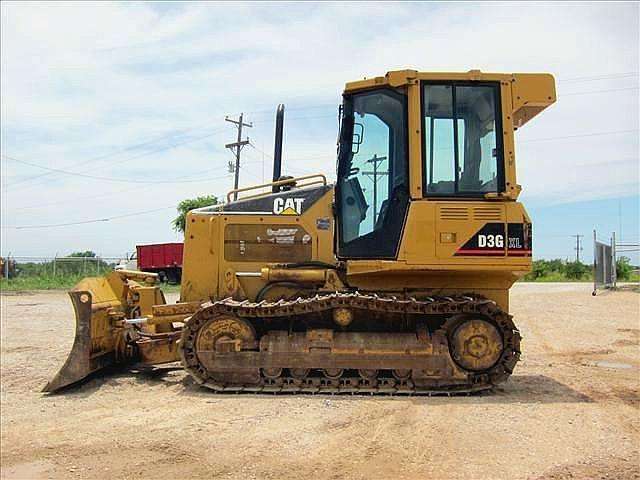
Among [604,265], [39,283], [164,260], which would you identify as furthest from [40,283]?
[604,265]

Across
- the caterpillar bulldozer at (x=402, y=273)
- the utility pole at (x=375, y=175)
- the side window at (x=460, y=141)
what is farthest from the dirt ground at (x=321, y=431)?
the side window at (x=460, y=141)

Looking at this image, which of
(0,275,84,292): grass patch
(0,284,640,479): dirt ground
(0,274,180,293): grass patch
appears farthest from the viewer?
(0,275,84,292): grass patch

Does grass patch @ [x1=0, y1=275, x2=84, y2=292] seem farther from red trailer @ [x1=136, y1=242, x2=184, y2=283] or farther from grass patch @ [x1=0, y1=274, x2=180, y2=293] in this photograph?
red trailer @ [x1=136, y1=242, x2=184, y2=283]

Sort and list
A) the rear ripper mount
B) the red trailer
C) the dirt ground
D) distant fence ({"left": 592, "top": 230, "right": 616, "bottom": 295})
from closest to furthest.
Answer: the dirt ground → the rear ripper mount → distant fence ({"left": 592, "top": 230, "right": 616, "bottom": 295}) → the red trailer

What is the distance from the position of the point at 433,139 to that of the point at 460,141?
0.32 m

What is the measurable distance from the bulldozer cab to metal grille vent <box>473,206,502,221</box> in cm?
12

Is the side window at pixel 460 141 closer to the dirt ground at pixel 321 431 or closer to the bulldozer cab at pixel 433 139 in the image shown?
the bulldozer cab at pixel 433 139

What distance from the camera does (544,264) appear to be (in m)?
45.8

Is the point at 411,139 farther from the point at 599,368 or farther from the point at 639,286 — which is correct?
the point at 639,286

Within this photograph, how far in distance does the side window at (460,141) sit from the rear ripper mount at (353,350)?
1377mm

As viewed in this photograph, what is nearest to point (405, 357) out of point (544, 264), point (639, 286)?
point (639, 286)

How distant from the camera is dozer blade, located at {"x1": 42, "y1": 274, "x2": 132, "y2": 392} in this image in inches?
290

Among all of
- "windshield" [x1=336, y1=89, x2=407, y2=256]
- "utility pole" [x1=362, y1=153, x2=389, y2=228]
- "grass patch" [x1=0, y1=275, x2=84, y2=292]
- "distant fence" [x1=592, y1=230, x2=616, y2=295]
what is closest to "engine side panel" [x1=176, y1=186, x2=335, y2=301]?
"windshield" [x1=336, y1=89, x2=407, y2=256]

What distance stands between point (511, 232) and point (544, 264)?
41.4 meters
